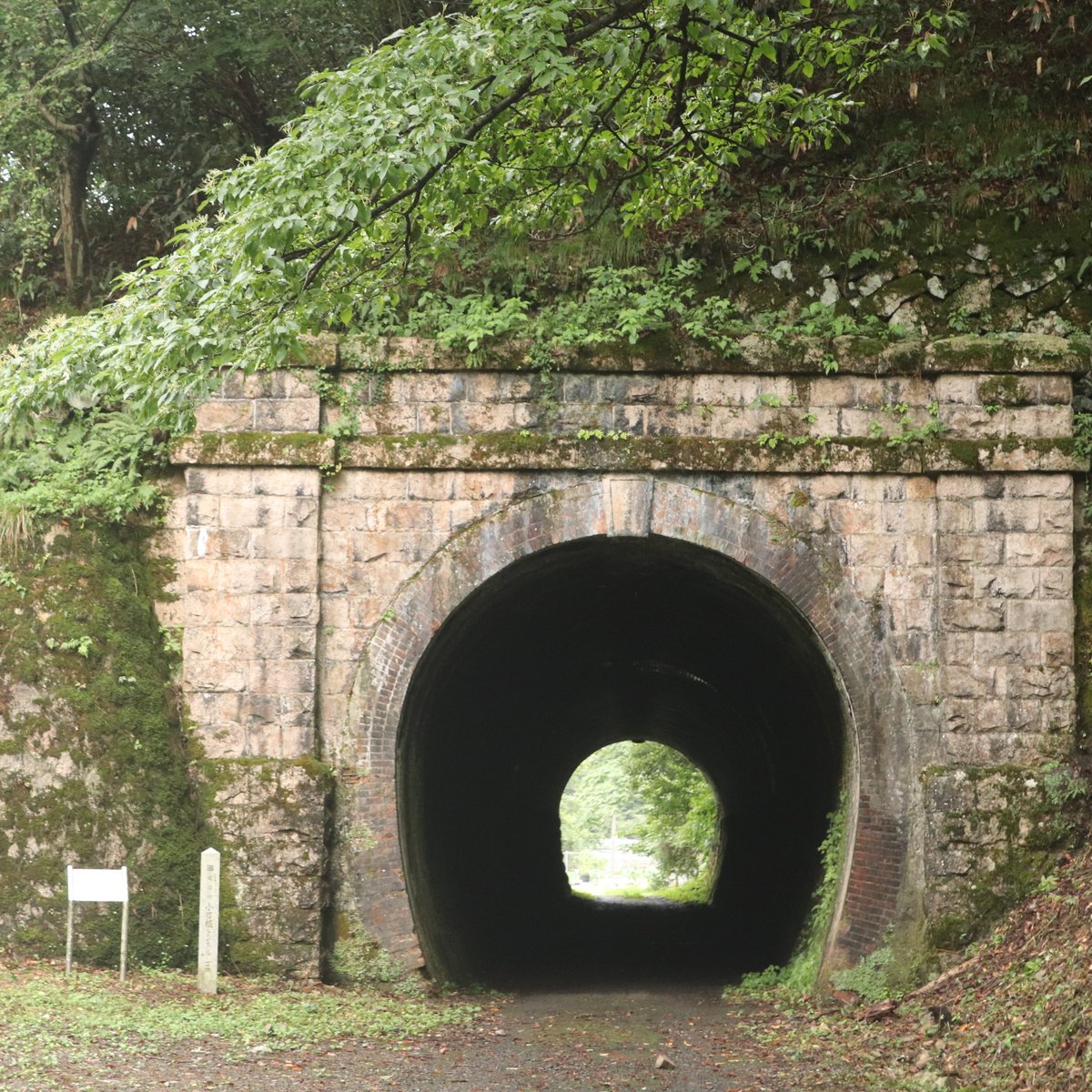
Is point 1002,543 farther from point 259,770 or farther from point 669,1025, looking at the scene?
point 259,770

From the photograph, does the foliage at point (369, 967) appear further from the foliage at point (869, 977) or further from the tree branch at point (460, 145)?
the tree branch at point (460, 145)

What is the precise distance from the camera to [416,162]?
23.1ft

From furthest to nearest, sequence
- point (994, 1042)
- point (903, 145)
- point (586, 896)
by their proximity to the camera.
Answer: point (586, 896)
point (903, 145)
point (994, 1042)

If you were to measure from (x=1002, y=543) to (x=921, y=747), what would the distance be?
5.51ft

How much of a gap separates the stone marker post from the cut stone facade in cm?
55

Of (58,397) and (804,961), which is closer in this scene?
(58,397)

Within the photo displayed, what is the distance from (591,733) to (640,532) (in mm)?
12256

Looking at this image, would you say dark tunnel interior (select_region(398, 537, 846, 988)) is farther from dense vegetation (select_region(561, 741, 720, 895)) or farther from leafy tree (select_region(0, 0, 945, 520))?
dense vegetation (select_region(561, 741, 720, 895))

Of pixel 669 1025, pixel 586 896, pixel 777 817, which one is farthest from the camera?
pixel 586 896

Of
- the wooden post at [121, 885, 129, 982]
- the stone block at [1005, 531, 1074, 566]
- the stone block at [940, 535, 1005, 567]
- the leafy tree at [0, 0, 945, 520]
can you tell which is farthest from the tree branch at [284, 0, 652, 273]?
the stone block at [1005, 531, 1074, 566]

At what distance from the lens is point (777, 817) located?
1706cm

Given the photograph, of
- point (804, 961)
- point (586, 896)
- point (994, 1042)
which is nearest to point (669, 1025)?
point (804, 961)

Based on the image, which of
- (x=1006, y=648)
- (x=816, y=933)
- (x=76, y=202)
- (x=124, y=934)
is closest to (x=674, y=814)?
(x=816, y=933)

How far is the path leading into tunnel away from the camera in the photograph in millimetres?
7180
